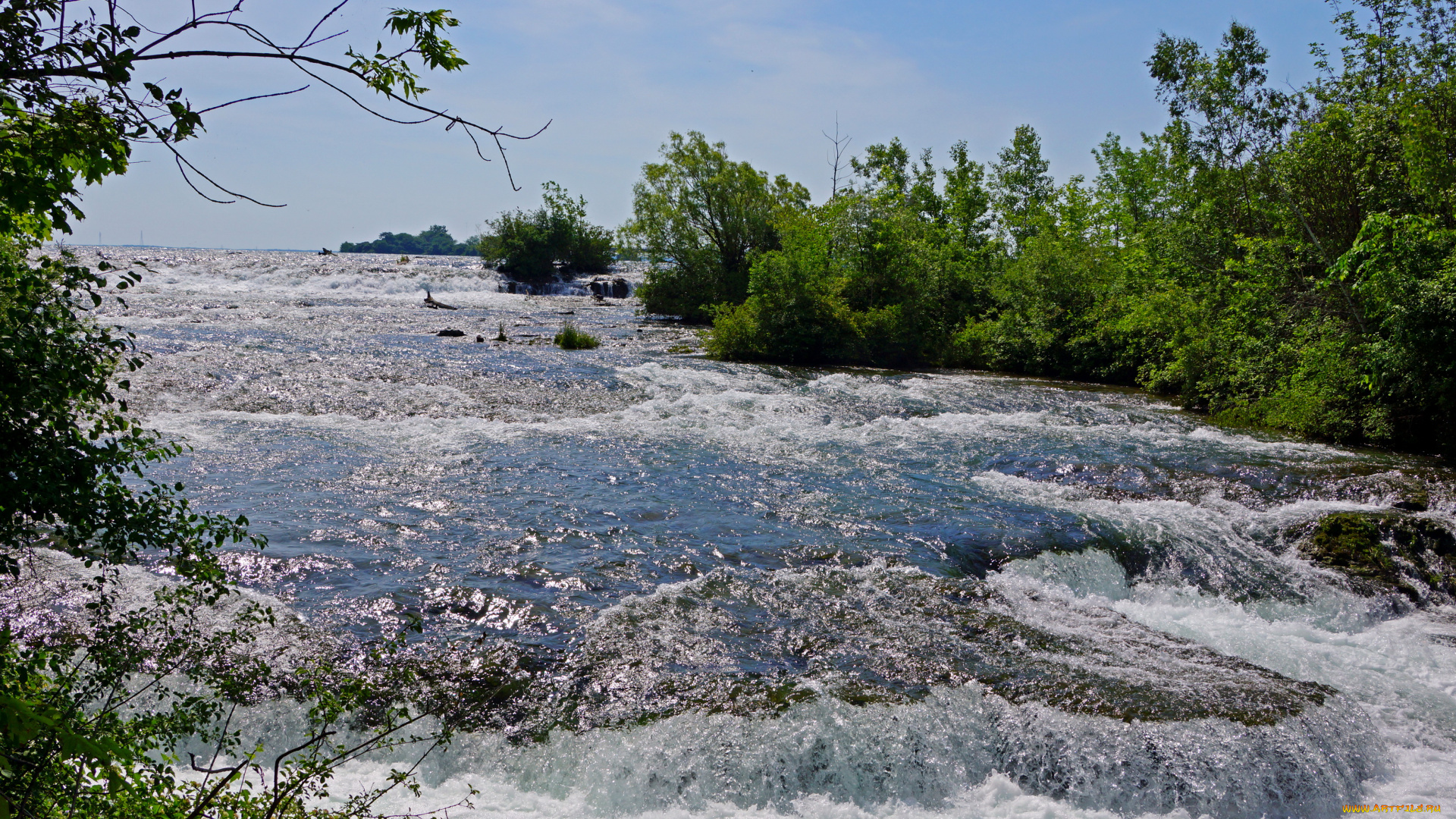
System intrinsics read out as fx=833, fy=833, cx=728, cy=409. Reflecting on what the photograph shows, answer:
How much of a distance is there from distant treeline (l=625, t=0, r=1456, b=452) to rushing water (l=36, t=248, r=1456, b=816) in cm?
191

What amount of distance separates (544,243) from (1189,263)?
4294 cm

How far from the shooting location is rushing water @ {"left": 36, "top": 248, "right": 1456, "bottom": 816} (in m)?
6.04

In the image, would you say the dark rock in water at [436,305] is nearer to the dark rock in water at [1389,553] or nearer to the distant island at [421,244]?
the dark rock in water at [1389,553]

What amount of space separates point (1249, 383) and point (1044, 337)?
299 inches

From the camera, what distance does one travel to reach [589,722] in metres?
6.32

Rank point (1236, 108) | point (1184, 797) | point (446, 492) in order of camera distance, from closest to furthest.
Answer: point (1184, 797) < point (446, 492) < point (1236, 108)

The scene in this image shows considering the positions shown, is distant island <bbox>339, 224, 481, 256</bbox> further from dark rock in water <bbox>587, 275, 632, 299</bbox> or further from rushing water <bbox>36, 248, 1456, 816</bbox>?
rushing water <bbox>36, 248, 1456, 816</bbox>

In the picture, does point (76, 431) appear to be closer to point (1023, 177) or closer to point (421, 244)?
point (1023, 177)

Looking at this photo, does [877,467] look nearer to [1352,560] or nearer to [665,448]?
[665,448]

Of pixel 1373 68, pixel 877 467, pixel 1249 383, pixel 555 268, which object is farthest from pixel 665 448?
pixel 555 268

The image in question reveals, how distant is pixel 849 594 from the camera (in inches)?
338

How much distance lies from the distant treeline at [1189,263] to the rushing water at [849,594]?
1908 mm

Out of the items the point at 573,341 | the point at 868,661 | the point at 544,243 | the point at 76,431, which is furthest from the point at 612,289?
the point at 76,431

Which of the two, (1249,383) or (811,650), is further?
(1249,383)
